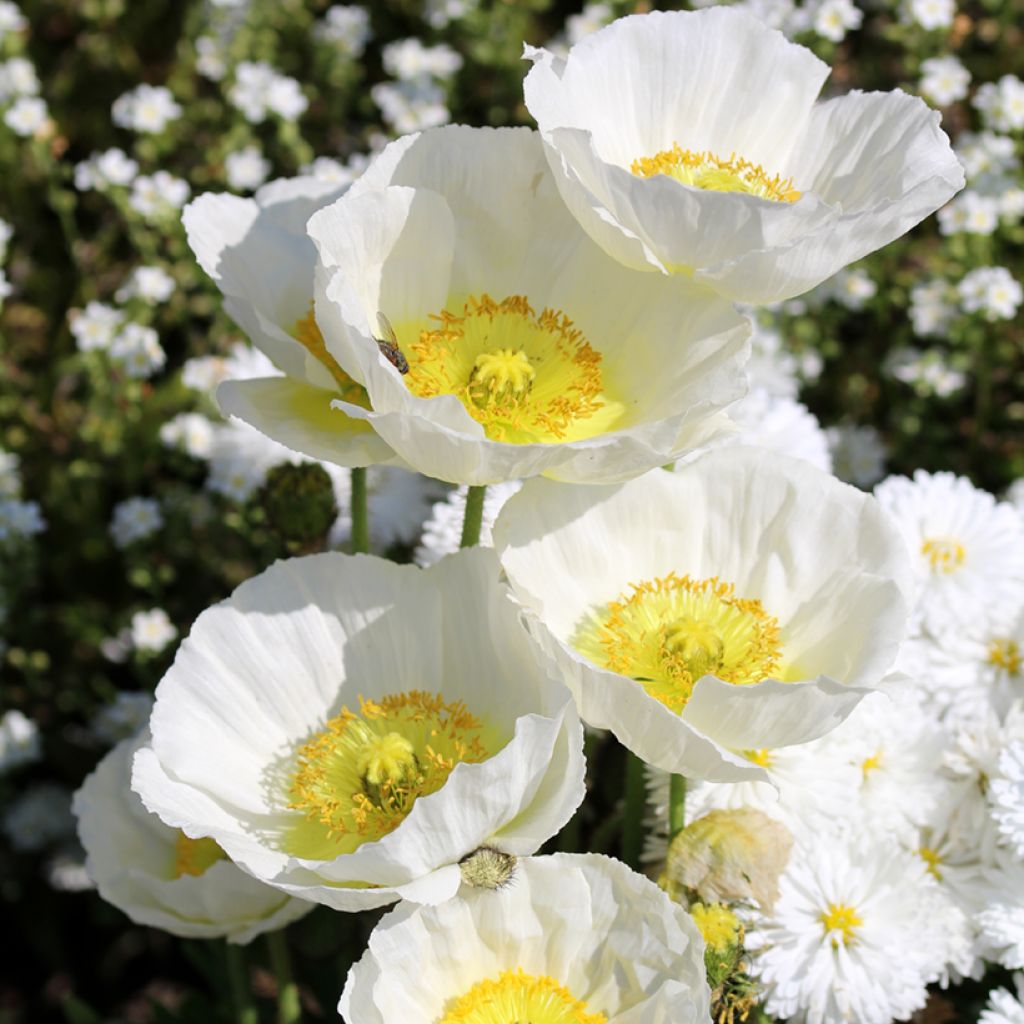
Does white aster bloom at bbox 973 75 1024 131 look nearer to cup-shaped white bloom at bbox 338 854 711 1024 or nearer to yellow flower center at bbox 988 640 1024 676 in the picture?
yellow flower center at bbox 988 640 1024 676

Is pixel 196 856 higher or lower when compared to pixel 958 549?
lower

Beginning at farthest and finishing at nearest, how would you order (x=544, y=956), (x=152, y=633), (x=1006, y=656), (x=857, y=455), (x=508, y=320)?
(x=857, y=455) < (x=152, y=633) < (x=1006, y=656) < (x=508, y=320) < (x=544, y=956)

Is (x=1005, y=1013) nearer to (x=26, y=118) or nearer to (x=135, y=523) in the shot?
(x=135, y=523)

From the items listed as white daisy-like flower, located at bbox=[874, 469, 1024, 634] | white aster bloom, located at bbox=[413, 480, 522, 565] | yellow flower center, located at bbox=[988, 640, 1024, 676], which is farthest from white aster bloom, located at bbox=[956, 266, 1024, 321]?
white aster bloom, located at bbox=[413, 480, 522, 565]

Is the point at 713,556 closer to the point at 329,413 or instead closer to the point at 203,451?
the point at 329,413

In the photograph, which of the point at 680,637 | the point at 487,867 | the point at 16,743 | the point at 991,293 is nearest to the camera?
the point at 487,867

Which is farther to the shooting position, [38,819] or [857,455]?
[857,455]

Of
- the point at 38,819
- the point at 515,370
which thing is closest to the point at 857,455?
the point at 515,370
